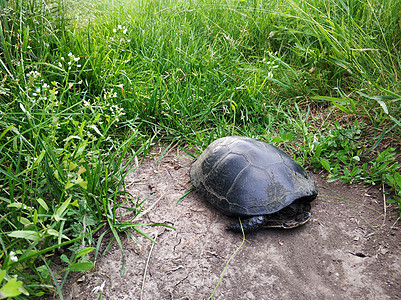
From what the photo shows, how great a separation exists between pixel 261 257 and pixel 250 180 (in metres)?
0.50

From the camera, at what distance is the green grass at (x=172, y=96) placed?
193 cm

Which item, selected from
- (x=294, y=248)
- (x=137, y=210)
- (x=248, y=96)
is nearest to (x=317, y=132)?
(x=248, y=96)

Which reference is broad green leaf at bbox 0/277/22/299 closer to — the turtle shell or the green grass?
the green grass

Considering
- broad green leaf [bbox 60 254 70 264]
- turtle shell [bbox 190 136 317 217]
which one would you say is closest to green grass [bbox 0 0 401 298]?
broad green leaf [bbox 60 254 70 264]

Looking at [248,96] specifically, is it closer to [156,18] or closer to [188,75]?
[188,75]

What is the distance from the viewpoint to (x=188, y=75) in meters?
3.33

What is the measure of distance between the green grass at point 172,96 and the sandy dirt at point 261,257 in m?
0.16

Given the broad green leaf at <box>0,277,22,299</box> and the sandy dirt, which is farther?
the sandy dirt

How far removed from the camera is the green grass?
6.34 feet

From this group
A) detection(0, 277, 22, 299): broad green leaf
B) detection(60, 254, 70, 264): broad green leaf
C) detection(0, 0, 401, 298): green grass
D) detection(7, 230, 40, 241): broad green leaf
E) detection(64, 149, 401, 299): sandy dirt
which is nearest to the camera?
detection(0, 277, 22, 299): broad green leaf

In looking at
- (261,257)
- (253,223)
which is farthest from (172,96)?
(261,257)

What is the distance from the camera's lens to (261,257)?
1.90 meters

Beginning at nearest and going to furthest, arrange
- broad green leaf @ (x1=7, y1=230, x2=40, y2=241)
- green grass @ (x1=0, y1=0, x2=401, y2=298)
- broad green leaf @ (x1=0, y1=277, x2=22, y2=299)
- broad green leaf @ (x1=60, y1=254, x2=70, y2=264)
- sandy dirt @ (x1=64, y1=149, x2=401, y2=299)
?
broad green leaf @ (x1=0, y1=277, x2=22, y2=299)
broad green leaf @ (x1=7, y1=230, x2=40, y2=241)
broad green leaf @ (x1=60, y1=254, x2=70, y2=264)
sandy dirt @ (x1=64, y1=149, x2=401, y2=299)
green grass @ (x1=0, y1=0, x2=401, y2=298)

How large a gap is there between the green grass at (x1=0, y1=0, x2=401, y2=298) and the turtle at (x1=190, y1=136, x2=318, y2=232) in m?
0.49
